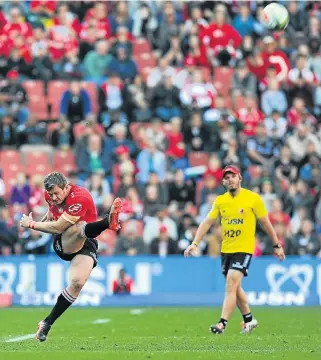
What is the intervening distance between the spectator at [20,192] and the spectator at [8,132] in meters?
1.89

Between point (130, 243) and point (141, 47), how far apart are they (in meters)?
6.96

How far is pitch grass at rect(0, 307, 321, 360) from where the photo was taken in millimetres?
11438

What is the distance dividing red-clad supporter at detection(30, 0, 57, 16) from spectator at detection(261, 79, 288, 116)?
19.4ft

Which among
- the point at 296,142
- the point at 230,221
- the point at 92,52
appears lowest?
the point at 230,221

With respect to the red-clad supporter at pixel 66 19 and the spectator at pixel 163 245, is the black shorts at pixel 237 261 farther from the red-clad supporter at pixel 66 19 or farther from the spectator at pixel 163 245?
the red-clad supporter at pixel 66 19

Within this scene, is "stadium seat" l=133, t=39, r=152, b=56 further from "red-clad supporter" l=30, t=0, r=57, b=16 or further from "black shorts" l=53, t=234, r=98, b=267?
"black shorts" l=53, t=234, r=98, b=267

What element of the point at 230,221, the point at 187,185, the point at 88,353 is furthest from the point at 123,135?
the point at 88,353

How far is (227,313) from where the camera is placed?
15156 millimetres

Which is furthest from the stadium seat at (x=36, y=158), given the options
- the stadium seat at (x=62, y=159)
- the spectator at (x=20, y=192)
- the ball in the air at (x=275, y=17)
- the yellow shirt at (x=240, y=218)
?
the yellow shirt at (x=240, y=218)

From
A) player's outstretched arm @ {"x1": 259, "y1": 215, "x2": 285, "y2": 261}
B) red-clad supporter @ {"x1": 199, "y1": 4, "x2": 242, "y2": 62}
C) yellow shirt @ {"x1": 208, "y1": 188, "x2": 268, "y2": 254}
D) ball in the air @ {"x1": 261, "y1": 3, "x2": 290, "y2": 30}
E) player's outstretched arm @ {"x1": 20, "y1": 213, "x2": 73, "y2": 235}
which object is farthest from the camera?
red-clad supporter @ {"x1": 199, "y1": 4, "x2": 242, "y2": 62}

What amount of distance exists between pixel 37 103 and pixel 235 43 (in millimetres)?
5253

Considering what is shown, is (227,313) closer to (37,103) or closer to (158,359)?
(158,359)

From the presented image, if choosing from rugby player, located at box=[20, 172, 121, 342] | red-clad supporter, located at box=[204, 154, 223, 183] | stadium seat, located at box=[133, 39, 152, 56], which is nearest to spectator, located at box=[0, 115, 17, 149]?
stadium seat, located at box=[133, 39, 152, 56]

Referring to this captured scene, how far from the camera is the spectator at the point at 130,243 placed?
79.5 ft
